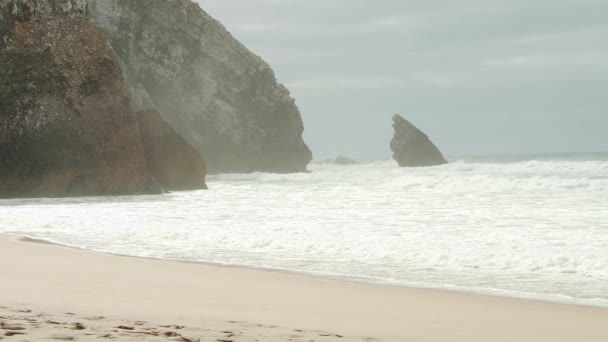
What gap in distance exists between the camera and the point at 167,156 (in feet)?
100.0

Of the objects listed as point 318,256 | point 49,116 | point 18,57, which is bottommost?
point 318,256

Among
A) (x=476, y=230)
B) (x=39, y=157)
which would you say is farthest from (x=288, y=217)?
(x=39, y=157)

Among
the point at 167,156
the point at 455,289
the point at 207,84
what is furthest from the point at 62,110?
the point at 207,84

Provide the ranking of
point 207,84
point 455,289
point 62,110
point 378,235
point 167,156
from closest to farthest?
point 455,289, point 378,235, point 62,110, point 167,156, point 207,84

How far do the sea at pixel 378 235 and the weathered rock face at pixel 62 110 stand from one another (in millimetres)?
2608

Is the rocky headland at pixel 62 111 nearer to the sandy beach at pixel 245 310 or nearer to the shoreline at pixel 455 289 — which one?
the shoreline at pixel 455 289

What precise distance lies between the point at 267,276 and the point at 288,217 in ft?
23.9

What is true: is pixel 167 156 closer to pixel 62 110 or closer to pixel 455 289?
pixel 62 110

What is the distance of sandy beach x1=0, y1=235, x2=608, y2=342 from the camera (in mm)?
5316

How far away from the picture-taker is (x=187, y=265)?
9.62 metres

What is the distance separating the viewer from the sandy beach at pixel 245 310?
5.32m

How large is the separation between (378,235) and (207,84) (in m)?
43.9

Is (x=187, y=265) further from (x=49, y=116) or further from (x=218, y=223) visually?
(x=49, y=116)

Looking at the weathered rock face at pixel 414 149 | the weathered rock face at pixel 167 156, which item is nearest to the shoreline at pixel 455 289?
the weathered rock face at pixel 167 156
